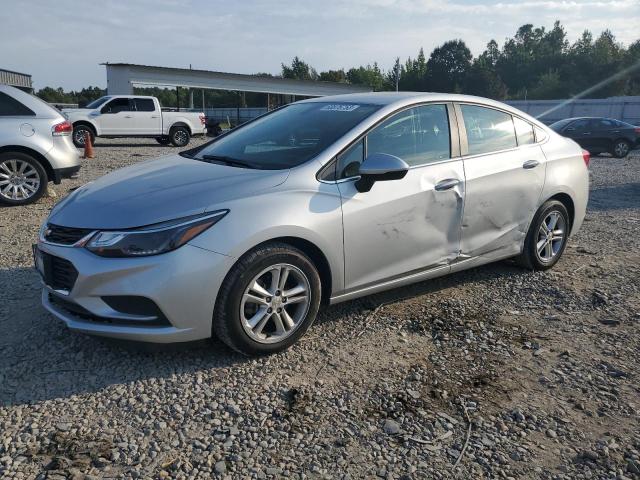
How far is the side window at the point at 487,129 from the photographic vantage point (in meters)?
4.54

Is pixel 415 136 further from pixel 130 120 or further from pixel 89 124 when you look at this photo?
pixel 130 120

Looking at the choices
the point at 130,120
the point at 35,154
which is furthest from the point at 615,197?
the point at 130,120

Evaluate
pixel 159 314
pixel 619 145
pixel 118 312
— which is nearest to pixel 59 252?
pixel 118 312

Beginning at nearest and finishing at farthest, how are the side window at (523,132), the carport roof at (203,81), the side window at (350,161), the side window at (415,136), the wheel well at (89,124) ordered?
the side window at (350,161), the side window at (415,136), the side window at (523,132), the wheel well at (89,124), the carport roof at (203,81)

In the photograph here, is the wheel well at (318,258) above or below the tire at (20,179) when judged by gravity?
below

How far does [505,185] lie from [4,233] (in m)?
5.49

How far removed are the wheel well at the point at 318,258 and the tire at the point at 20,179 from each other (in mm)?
5782

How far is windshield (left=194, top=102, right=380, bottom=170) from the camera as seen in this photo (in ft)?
12.7

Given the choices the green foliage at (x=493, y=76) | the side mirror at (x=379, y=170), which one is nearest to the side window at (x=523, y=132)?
the side mirror at (x=379, y=170)

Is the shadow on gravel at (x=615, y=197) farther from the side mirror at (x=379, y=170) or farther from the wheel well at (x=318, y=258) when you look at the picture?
the wheel well at (x=318, y=258)

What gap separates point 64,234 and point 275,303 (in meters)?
1.35

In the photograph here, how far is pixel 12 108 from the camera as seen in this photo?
765 cm

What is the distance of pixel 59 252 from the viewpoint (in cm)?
330

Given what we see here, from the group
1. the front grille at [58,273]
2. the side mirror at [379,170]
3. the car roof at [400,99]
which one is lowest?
the front grille at [58,273]
